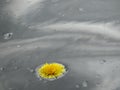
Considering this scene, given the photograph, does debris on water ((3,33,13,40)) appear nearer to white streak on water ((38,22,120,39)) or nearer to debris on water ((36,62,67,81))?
white streak on water ((38,22,120,39))

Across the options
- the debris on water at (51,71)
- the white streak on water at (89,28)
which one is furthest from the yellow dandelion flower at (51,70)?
the white streak on water at (89,28)

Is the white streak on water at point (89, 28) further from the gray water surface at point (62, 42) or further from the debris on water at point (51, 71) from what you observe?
the debris on water at point (51, 71)

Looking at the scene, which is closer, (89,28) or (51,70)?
(51,70)

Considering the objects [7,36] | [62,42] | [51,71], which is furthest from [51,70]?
[7,36]

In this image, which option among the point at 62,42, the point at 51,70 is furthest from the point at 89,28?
the point at 51,70

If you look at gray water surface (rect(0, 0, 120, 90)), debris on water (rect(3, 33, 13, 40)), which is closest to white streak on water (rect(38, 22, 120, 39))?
gray water surface (rect(0, 0, 120, 90))

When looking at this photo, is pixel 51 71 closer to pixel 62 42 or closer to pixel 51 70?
pixel 51 70

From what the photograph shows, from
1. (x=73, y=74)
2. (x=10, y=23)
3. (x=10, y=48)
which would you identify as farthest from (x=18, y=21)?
(x=73, y=74)

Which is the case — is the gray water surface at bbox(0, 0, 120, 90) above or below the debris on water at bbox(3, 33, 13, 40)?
above

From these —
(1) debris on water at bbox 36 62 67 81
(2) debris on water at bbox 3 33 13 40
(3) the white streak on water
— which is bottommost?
(2) debris on water at bbox 3 33 13 40
